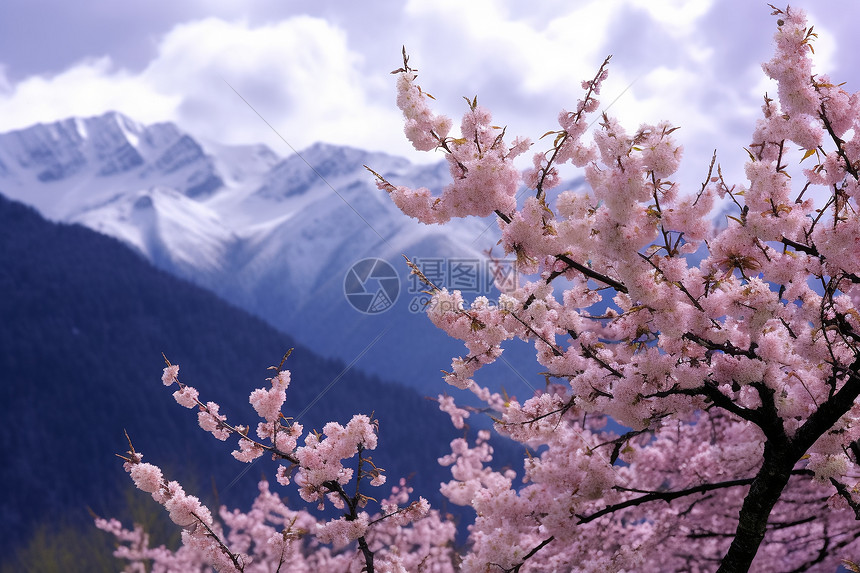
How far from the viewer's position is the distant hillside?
43969 mm

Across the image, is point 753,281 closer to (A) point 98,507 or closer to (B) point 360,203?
(A) point 98,507

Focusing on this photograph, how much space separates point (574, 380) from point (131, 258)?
70547mm

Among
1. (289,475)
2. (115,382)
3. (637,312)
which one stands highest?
(115,382)

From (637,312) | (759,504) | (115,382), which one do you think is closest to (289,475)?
(637,312)

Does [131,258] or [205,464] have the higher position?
[131,258]

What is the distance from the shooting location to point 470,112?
9.37ft

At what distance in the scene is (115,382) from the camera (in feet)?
172

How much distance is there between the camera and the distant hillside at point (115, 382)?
43969 millimetres

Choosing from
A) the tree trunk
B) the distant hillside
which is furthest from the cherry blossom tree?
the distant hillside

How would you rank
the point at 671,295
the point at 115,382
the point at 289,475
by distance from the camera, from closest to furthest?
the point at 671,295, the point at 289,475, the point at 115,382

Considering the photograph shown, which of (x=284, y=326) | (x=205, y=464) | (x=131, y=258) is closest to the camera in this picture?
(x=205, y=464)

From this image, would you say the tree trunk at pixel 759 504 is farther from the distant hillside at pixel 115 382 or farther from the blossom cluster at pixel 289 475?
the distant hillside at pixel 115 382

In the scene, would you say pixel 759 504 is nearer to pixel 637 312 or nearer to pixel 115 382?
pixel 637 312

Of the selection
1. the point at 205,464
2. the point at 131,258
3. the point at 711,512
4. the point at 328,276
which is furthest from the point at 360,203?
the point at 711,512
